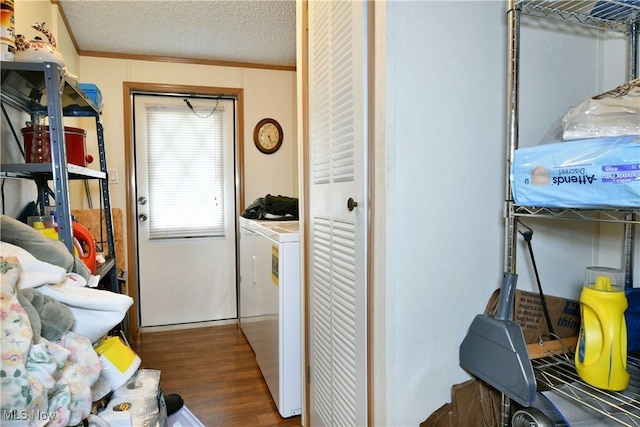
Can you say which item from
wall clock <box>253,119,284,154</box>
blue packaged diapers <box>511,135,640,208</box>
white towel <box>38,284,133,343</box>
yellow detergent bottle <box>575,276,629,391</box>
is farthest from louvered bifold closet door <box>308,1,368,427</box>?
wall clock <box>253,119,284,154</box>

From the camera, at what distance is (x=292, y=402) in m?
2.04

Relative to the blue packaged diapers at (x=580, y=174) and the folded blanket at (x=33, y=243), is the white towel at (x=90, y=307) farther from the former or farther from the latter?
the blue packaged diapers at (x=580, y=174)

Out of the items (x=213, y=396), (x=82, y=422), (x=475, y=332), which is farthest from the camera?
(x=213, y=396)

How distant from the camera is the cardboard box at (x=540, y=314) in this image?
3.89ft

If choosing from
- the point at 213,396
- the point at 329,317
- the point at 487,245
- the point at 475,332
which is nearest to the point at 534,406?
the point at 475,332

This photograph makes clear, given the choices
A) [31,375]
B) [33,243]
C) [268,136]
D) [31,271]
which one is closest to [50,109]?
[33,243]

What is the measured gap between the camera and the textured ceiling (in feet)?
8.10

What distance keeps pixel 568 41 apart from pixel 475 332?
0.95 meters

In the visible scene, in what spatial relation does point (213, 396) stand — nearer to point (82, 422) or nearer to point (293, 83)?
point (82, 422)

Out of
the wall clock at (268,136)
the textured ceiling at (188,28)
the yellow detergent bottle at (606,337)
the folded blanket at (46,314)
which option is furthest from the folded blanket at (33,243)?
the wall clock at (268,136)

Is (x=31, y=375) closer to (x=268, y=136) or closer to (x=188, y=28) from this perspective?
(x=188, y=28)

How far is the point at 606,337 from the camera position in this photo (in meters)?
0.97

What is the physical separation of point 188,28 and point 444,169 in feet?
7.82

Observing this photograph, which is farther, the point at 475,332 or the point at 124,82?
the point at 124,82
